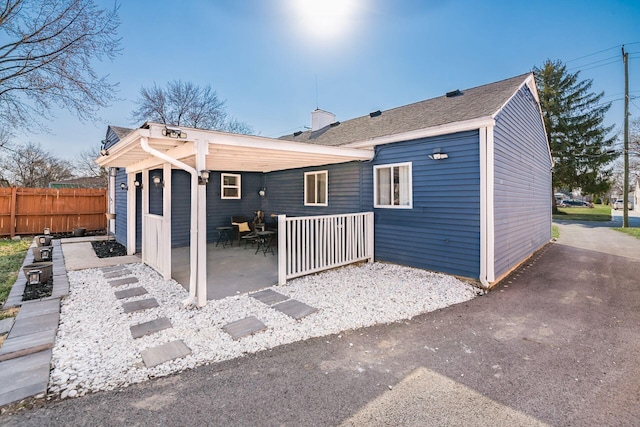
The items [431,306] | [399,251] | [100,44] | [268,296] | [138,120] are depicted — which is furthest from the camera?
[138,120]

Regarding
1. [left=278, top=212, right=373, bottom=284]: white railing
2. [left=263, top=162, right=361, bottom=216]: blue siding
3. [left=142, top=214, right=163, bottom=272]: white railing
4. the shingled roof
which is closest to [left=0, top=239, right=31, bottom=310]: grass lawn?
[left=142, top=214, right=163, bottom=272]: white railing

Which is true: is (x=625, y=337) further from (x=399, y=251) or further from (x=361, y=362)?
(x=399, y=251)

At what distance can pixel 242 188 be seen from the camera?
408 inches

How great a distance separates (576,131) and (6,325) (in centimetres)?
3100

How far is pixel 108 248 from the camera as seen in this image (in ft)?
28.0

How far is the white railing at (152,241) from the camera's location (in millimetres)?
5736

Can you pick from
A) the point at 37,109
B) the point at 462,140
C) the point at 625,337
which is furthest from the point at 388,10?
the point at 37,109

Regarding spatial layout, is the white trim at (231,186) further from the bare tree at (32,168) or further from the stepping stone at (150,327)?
the bare tree at (32,168)

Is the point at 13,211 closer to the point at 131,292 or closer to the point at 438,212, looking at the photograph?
the point at 131,292

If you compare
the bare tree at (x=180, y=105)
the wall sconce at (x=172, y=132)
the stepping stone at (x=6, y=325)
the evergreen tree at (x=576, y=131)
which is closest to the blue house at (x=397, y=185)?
the wall sconce at (x=172, y=132)

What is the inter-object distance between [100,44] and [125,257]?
592 cm

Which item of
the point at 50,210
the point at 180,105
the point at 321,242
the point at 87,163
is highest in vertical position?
the point at 180,105

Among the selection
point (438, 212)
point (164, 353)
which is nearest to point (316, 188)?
point (438, 212)

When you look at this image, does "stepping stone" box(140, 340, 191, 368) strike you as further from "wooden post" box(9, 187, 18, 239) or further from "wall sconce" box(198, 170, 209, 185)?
"wooden post" box(9, 187, 18, 239)
